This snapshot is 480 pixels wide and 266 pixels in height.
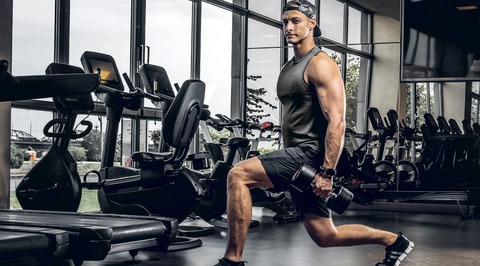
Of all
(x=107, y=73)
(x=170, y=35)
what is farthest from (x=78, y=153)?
(x=107, y=73)

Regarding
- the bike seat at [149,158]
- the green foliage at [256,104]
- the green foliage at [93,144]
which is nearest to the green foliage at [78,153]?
the green foliage at [93,144]

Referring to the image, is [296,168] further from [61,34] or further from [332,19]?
[332,19]

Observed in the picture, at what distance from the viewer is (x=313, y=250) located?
16.8 feet

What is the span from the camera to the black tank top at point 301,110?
3.50 meters

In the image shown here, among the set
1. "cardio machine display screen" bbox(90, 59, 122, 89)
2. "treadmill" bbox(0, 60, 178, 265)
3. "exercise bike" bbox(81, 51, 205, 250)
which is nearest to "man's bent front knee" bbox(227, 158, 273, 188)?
"treadmill" bbox(0, 60, 178, 265)

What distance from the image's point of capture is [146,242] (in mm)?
3686

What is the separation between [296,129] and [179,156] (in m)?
1.73

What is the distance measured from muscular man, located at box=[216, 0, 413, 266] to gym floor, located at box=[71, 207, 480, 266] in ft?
3.25

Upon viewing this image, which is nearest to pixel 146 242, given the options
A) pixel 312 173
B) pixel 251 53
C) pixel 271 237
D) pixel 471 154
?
pixel 312 173

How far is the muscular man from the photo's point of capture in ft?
11.2

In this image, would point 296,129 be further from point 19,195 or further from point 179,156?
point 19,195

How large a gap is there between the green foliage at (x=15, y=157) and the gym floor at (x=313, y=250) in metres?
2.09

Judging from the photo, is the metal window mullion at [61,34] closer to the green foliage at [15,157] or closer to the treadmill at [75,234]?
the green foliage at [15,157]

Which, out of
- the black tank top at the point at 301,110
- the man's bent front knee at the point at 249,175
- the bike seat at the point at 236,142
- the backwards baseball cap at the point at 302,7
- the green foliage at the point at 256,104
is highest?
the backwards baseball cap at the point at 302,7
